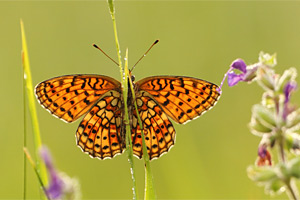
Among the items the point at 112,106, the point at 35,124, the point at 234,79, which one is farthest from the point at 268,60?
the point at 112,106

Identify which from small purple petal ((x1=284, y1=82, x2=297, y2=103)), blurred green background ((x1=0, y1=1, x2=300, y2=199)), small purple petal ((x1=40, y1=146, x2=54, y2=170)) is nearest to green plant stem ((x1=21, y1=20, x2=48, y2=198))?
small purple petal ((x1=40, y1=146, x2=54, y2=170))

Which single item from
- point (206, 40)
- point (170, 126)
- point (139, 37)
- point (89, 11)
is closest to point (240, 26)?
point (206, 40)

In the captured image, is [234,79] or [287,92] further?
[234,79]

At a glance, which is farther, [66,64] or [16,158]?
[66,64]

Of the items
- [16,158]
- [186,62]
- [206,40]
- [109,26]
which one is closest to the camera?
[16,158]

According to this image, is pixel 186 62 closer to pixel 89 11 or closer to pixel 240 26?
pixel 240 26

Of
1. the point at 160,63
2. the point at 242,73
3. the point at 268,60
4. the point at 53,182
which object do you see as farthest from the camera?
the point at 160,63

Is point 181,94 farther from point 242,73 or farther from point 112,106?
point 242,73
